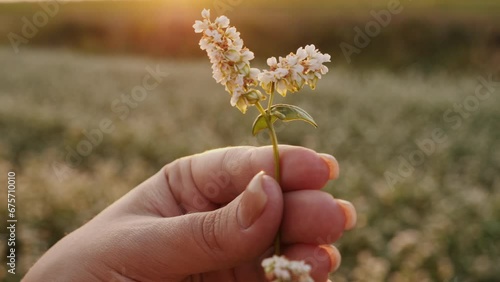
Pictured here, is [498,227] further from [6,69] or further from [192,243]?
[6,69]

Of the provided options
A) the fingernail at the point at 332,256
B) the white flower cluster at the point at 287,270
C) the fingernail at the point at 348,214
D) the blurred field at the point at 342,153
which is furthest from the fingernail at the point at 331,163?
the blurred field at the point at 342,153

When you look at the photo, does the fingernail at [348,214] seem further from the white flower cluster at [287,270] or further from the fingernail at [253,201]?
the white flower cluster at [287,270]

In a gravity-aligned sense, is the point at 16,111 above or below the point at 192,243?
above

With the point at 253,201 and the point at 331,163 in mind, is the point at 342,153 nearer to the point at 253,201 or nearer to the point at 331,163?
the point at 331,163

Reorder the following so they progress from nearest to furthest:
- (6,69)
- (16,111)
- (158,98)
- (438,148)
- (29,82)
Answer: (438,148), (16,111), (158,98), (29,82), (6,69)

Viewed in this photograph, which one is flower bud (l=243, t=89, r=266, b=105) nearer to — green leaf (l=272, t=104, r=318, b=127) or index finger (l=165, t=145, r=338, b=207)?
green leaf (l=272, t=104, r=318, b=127)

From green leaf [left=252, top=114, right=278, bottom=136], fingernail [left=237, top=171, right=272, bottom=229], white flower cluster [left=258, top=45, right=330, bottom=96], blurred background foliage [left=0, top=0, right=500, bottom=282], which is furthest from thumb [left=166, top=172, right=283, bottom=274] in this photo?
blurred background foliage [left=0, top=0, right=500, bottom=282]

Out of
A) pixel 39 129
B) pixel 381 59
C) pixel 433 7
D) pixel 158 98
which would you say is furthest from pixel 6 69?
pixel 433 7
